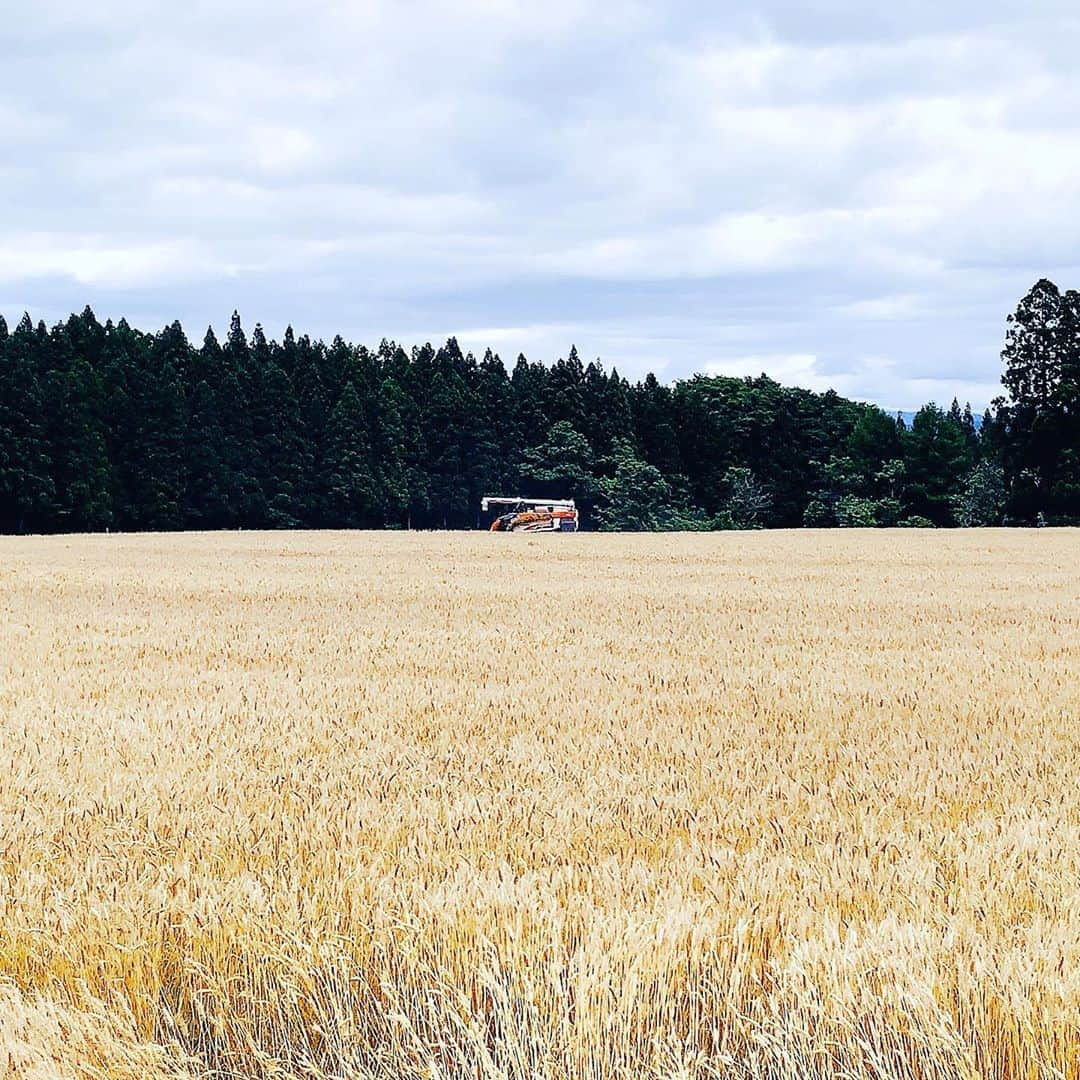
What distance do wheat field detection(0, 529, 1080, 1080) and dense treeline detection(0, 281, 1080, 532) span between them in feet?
233

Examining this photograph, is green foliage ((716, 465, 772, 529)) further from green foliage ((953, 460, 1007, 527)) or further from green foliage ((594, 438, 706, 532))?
green foliage ((953, 460, 1007, 527))

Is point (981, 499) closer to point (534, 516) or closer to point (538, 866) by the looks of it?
point (534, 516)

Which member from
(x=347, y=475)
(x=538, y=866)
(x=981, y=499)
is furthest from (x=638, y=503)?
(x=538, y=866)

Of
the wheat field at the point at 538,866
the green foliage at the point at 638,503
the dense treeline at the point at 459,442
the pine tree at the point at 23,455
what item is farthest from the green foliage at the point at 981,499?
the wheat field at the point at 538,866

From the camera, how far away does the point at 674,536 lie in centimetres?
6003

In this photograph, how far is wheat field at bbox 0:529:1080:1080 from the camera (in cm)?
430

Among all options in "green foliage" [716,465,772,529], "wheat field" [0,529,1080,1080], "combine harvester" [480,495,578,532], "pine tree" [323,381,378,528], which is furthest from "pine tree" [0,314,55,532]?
"wheat field" [0,529,1080,1080]

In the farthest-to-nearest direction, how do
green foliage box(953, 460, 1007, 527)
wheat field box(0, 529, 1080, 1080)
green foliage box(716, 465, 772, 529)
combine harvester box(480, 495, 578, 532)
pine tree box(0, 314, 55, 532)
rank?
green foliage box(716, 465, 772, 529) → green foliage box(953, 460, 1007, 527) → combine harvester box(480, 495, 578, 532) → pine tree box(0, 314, 55, 532) → wheat field box(0, 529, 1080, 1080)

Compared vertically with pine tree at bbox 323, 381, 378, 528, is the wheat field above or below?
below

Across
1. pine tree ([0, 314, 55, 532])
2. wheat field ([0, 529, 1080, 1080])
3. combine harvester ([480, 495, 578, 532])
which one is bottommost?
wheat field ([0, 529, 1080, 1080])

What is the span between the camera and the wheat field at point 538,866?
4301 mm

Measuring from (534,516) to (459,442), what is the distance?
22530 millimetres

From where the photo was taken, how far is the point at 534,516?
88.1 meters

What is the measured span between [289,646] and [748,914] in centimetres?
1132
